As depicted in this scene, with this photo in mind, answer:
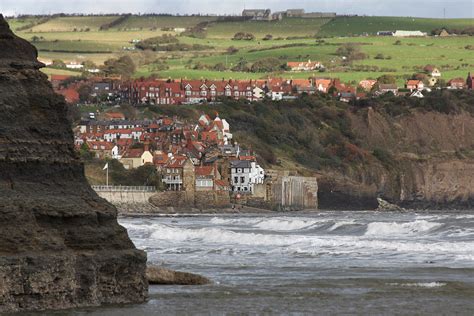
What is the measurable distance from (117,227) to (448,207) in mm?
123522

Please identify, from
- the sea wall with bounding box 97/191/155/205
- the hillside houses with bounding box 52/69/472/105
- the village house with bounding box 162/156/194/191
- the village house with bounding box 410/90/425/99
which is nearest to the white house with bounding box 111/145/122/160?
the village house with bounding box 162/156/194/191

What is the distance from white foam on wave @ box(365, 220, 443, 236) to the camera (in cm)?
7488

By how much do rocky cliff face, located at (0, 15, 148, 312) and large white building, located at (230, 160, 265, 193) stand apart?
103171 millimetres

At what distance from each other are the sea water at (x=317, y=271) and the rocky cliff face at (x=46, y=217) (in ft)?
2.02

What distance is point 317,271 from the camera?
4484cm

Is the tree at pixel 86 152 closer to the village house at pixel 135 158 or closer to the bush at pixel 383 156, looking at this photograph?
the village house at pixel 135 158

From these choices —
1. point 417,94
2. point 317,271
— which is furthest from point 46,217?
point 417,94

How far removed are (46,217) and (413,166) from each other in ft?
447

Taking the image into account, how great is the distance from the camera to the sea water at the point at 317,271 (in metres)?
33.1

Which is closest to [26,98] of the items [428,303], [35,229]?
[35,229]

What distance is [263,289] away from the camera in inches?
1469

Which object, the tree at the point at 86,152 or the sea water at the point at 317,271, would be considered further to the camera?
the tree at the point at 86,152

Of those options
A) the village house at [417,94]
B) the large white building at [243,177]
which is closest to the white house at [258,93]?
the village house at [417,94]

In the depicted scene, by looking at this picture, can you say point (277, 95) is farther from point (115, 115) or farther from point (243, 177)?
point (243, 177)
